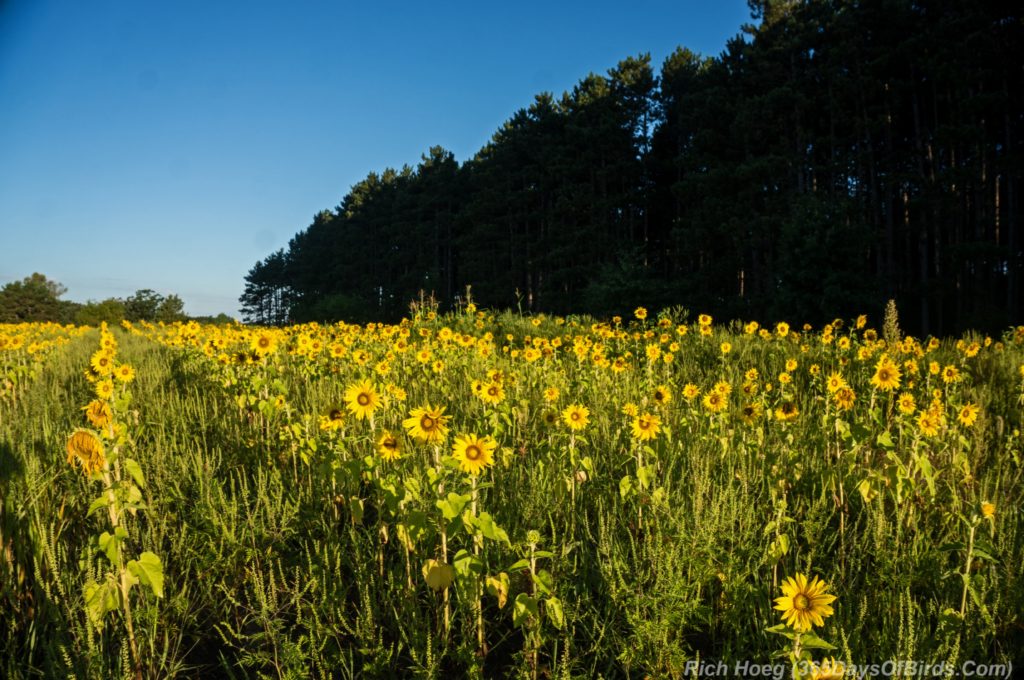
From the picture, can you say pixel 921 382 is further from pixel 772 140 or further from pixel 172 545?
pixel 772 140

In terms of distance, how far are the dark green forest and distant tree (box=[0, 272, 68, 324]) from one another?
25.3 meters

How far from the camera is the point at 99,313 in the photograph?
1083 inches

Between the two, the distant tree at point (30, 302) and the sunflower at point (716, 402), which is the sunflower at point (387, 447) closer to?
the sunflower at point (716, 402)

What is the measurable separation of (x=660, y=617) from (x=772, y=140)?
2606 centimetres

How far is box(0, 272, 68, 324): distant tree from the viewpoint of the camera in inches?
1580

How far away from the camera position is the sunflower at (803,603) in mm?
1209

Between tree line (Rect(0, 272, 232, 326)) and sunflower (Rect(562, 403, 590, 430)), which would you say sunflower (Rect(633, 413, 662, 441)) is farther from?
tree line (Rect(0, 272, 232, 326))

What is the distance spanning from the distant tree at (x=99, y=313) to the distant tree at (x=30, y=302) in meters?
14.9

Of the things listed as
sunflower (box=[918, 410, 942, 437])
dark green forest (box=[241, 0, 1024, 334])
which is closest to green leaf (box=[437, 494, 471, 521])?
sunflower (box=[918, 410, 942, 437])

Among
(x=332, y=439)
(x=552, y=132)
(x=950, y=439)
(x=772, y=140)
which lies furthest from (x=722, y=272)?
(x=332, y=439)

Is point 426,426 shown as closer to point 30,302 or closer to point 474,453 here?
point 474,453

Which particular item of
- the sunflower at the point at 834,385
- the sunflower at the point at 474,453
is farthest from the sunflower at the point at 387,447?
the sunflower at the point at 834,385

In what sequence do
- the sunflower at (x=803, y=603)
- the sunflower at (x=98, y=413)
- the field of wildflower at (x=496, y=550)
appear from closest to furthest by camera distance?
the sunflower at (x=803, y=603) → the field of wildflower at (x=496, y=550) → the sunflower at (x=98, y=413)

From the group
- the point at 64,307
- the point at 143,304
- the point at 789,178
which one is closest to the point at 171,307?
the point at 143,304
